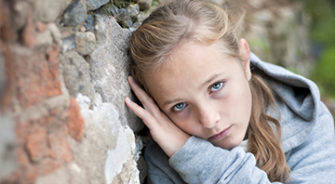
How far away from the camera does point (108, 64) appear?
161cm

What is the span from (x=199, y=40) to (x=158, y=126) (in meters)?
0.47

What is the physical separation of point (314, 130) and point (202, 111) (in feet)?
2.54

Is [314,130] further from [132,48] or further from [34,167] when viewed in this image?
[34,167]

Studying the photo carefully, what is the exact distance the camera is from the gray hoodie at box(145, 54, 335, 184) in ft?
5.85

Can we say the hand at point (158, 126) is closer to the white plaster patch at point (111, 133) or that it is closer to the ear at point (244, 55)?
the white plaster patch at point (111, 133)

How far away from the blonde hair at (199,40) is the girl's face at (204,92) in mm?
49

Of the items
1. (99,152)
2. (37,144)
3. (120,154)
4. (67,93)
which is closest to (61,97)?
(67,93)

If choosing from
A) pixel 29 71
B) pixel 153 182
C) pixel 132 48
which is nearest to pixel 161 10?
pixel 132 48

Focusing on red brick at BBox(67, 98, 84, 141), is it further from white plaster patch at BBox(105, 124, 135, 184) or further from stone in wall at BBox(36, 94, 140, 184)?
white plaster patch at BBox(105, 124, 135, 184)

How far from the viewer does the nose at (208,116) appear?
1.75m

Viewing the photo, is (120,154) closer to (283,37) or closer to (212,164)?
(212,164)

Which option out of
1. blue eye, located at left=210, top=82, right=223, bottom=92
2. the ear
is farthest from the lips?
the ear

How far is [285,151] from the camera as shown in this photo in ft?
6.87

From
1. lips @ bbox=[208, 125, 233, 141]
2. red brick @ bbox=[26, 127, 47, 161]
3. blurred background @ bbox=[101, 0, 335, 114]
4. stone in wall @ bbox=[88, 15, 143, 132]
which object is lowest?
blurred background @ bbox=[101, 0, 335, 114]
